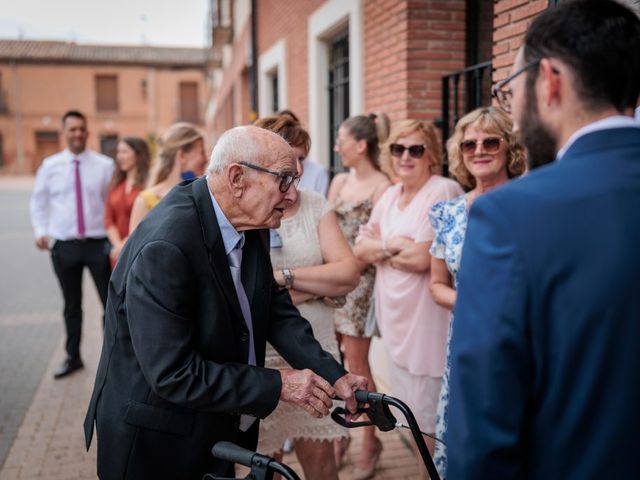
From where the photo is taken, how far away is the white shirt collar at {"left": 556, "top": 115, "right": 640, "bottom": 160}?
4.28 feet

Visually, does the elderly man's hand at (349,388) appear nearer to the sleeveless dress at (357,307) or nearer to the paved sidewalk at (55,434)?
the sleeveless dress at (357,307)

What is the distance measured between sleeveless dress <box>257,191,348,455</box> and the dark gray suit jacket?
706mm

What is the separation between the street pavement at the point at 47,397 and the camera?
4.11 meters

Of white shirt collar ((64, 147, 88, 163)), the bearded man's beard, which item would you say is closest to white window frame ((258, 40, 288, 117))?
white shirt collar ((64, 147, 88, 163))

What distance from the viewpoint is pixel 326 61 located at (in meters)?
8.18

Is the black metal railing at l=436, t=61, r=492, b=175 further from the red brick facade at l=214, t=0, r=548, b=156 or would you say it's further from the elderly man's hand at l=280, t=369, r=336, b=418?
the elderly man's hand at l=280, t=369, r=336, b=418

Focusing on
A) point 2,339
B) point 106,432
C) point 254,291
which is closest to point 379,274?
point 254,291

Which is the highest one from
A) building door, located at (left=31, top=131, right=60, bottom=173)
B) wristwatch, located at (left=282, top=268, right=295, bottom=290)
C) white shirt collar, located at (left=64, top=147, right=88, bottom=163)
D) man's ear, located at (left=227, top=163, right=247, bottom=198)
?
building door, located at (left=31, top=131, right=60, bottom=173)

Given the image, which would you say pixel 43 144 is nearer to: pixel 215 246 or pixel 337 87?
pixel 337 87

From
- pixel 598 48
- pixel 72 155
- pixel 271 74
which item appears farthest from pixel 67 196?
pixel 271 74

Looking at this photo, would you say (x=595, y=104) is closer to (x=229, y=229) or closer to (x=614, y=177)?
(x=614, y=177)

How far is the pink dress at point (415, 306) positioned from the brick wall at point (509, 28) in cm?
92

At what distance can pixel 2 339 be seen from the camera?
707cm

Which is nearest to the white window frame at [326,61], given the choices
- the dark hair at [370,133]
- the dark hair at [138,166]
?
the dark hair at [370,133]
